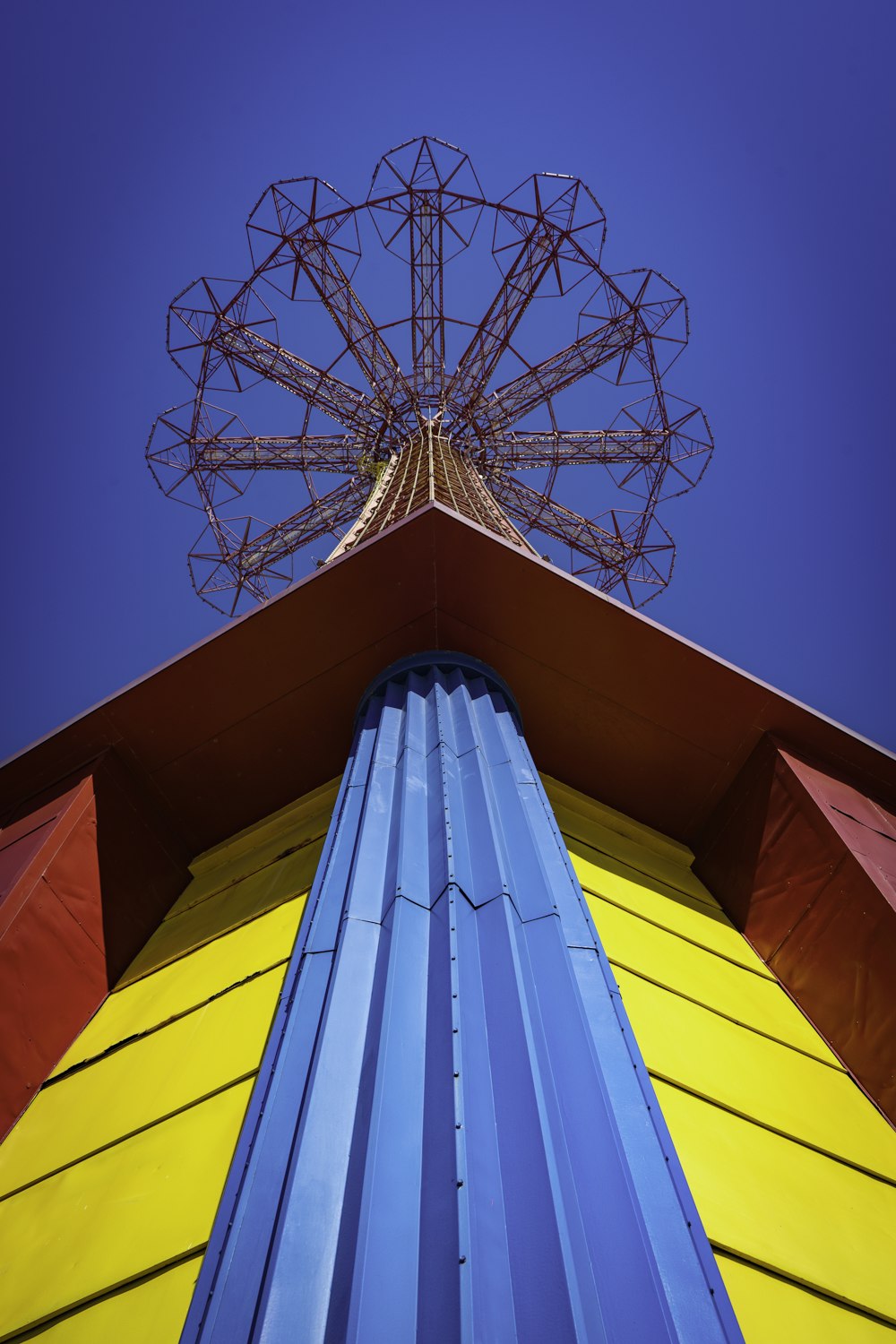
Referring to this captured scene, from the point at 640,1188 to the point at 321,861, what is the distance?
6.46ft

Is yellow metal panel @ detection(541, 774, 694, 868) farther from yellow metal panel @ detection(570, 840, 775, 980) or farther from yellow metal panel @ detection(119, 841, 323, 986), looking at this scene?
yellow metal panel @ detection(119, 841, 323, 986)

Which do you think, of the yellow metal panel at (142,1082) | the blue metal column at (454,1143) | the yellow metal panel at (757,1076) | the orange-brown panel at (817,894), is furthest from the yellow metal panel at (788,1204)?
the yellow metal panel at (142,1082)

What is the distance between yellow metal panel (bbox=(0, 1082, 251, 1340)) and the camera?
2652mm

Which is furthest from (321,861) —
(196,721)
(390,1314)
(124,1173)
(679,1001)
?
(196,721)

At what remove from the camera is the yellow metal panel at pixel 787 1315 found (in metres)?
2.38

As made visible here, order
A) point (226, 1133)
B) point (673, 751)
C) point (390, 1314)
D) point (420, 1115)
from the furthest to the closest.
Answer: point (673, 751) < point (226, 1133) < point (420, 1115) < point (390, 1314)

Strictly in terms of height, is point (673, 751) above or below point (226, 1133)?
above

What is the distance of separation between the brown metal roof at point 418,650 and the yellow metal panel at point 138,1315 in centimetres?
383

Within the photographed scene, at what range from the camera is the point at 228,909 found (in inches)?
204

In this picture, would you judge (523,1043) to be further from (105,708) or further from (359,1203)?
(105,708)

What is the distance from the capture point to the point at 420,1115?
2.18 metres

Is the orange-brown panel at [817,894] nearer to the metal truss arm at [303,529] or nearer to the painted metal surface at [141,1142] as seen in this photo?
the painted metal surface at [141,1142]

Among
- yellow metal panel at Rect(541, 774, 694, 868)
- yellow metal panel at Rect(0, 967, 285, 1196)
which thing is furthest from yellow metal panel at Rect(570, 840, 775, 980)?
yellow metal panel at Rect(0, 967, 285, 1196)

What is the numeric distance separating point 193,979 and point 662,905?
270cm
